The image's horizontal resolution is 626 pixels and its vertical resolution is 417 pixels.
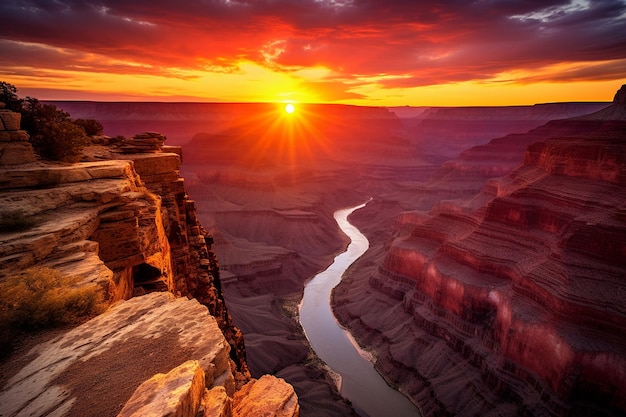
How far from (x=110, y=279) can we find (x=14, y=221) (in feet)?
11.2

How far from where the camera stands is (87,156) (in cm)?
1623

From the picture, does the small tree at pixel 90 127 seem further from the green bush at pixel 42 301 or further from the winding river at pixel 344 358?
the winding river at pixel 344 358

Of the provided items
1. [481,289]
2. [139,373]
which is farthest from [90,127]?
[481,289]

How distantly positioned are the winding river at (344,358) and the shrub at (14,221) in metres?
26.9

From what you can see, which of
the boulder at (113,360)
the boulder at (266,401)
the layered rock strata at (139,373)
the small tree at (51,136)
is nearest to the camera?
the layered rock strata at (139,373)

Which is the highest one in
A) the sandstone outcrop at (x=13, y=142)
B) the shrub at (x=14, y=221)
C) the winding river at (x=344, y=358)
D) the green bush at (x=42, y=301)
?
the sandstone outcrop at (x=13, y=142)

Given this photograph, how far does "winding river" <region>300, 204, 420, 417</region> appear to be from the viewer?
29016 mm

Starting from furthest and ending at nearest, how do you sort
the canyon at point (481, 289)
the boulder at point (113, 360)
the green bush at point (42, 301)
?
the canyon at point (481, 289) < the green bush at point (42, 301) < the boulder at point (113, 360)

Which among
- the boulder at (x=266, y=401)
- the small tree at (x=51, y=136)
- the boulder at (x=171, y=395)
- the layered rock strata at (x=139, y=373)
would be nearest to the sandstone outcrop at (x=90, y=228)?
the small tree at (x=51, y=136)

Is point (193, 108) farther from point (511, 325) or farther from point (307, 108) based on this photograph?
point (511, 325)

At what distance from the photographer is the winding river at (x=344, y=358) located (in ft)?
95.2

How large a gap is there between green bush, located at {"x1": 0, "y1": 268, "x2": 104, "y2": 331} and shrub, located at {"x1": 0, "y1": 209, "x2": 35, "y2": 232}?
2297mm

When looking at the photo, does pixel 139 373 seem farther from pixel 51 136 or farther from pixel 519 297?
pixel 519 297

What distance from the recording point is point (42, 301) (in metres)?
7.29
